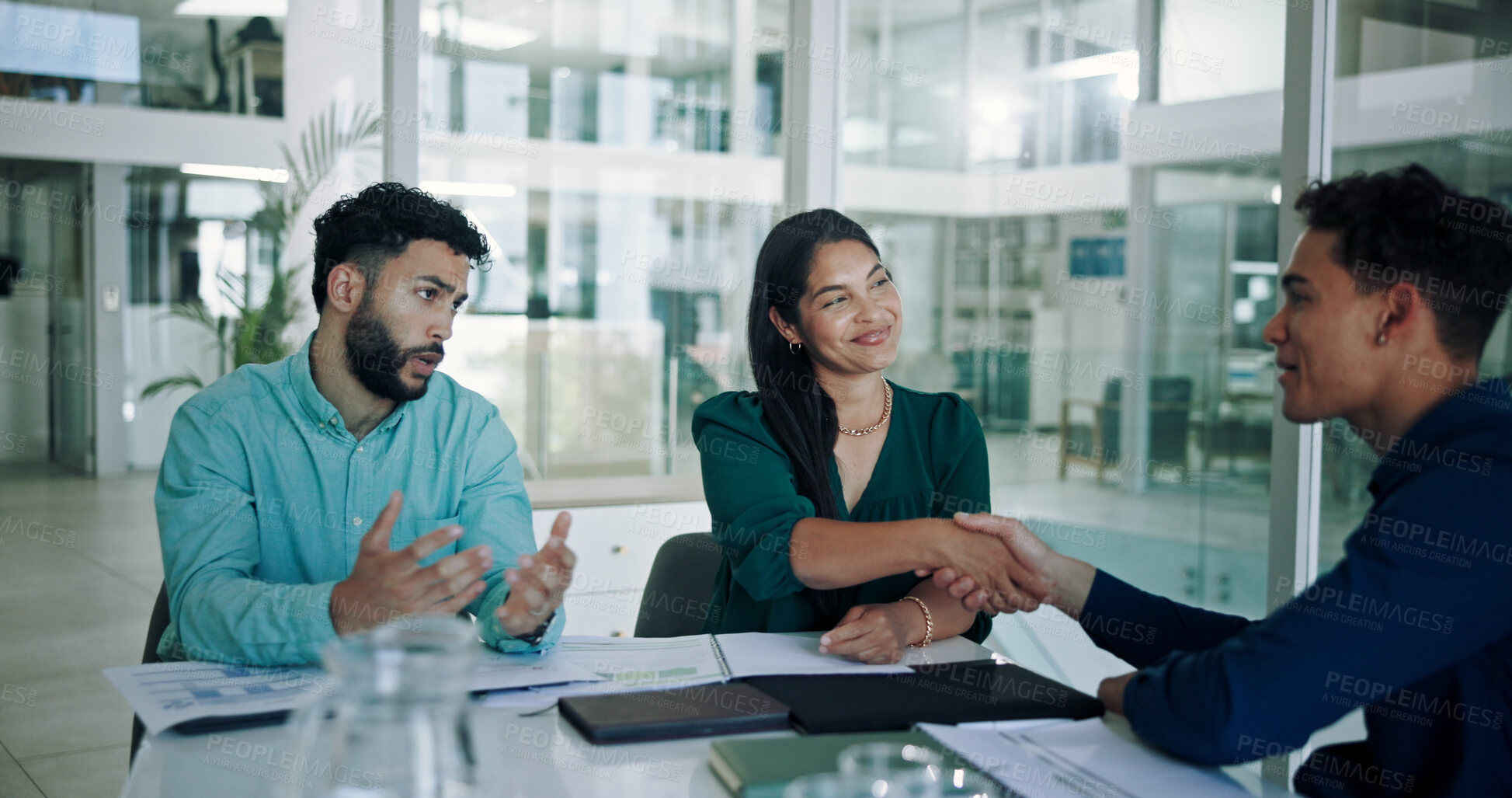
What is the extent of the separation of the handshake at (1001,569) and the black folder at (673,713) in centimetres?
54

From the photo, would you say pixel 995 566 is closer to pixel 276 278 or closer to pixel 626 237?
pixel 626 237

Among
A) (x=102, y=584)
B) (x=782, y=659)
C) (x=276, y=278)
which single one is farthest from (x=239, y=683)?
(x=102, y=584)

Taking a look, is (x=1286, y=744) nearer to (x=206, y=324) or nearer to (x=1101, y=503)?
(x=1101, y=503)

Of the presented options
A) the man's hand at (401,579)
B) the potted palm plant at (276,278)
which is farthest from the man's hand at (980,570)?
the potted palm plant at (276,278)

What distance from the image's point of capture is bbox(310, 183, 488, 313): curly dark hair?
2.10m

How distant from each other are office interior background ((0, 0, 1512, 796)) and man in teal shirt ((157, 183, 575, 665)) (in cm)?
189

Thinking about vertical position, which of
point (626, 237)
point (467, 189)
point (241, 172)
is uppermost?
point (241, 172)

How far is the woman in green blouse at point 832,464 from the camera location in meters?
1.95

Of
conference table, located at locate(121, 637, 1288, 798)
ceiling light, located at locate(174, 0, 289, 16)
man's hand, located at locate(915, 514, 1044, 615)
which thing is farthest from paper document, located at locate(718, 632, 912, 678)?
ceiling light, located at locate(174, 0, 289, 16)

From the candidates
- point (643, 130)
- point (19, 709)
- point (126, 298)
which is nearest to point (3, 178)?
point (126, 298)

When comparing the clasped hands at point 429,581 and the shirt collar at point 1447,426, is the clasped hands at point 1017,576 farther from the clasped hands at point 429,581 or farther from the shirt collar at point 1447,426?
the clasped hands at point 429,581

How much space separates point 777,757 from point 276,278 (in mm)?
4288

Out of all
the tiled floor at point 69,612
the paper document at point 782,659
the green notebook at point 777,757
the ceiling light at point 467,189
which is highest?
the ceiling light at point 467,189

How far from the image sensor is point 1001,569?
6.16 ft
